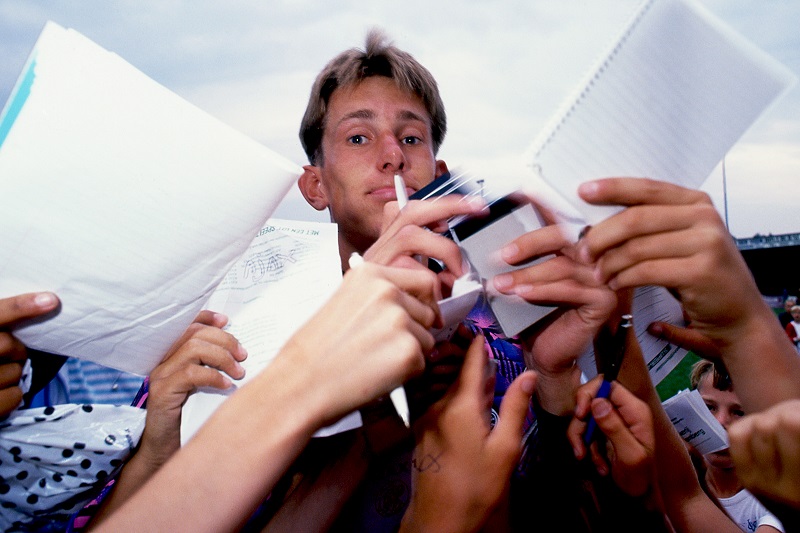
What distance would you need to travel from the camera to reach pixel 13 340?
0.88 metres

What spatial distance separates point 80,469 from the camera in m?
1.01

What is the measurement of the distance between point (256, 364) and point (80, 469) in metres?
0.37

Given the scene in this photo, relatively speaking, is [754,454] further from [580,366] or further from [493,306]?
[580,366]

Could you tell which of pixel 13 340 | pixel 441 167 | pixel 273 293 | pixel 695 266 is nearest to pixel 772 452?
pixel 695 266

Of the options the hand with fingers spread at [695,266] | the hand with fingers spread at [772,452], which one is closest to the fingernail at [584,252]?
the hand with fingers spread at [695,266]

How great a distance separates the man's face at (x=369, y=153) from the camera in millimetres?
1767

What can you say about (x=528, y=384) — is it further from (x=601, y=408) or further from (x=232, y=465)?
(x=232, y=465)

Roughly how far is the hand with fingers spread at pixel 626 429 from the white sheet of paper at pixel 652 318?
113 millimetres

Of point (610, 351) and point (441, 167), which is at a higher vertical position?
point (441, 167)

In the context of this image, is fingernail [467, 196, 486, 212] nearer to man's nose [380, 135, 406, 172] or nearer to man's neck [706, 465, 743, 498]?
man's nose [380, 135, 406, 172]

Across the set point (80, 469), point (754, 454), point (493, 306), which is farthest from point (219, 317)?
point (754, 454)

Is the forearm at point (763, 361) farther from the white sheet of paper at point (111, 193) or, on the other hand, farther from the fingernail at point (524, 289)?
the white sheet of paper at point (111, 193)

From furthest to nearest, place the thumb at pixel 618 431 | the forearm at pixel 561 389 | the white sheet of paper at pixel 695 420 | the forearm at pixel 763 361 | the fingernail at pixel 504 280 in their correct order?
the white sheet of paper at pixel 695 420 < the forearm at pixel 561 389 < the thumb at pixel 618 431 < the fingernail at pixel 504 280 < the forearm at pixel 763 361

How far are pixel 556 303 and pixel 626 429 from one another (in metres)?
0.32
